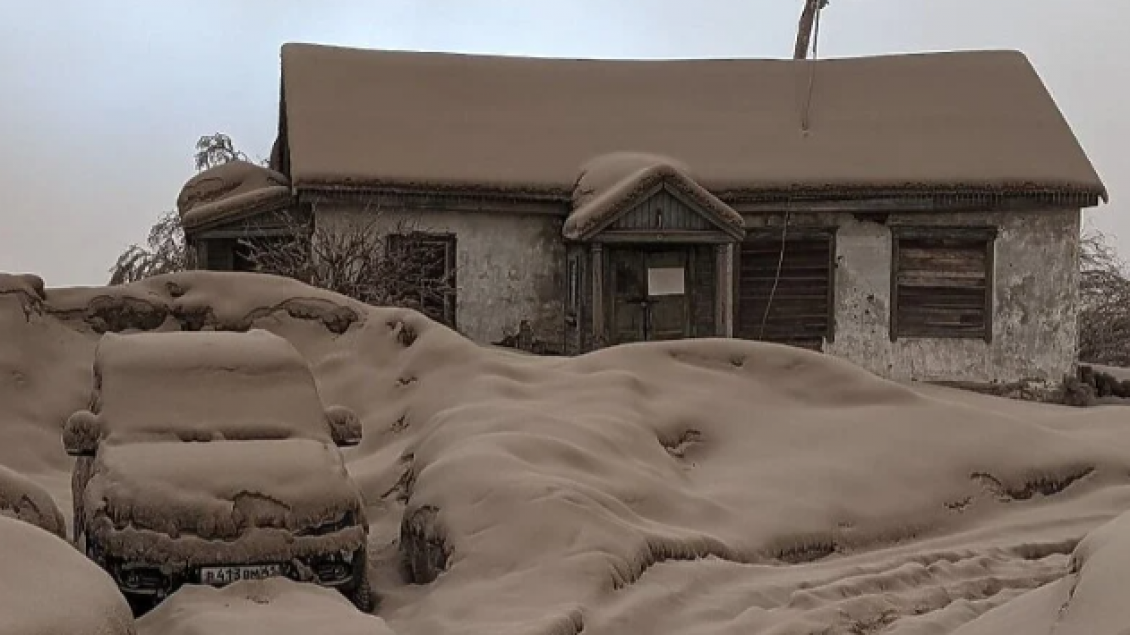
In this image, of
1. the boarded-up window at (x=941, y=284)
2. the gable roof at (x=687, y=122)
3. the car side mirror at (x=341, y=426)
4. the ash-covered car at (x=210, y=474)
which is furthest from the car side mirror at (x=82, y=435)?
the boarded-up window at (x=941, y=284)

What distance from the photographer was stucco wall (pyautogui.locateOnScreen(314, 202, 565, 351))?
18.8 m

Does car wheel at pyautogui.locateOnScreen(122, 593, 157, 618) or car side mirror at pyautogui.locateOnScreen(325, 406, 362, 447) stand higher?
car side mirror at pyautogui.locateOnScreen(325, 406, 362, 447)

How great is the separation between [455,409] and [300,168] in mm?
8660

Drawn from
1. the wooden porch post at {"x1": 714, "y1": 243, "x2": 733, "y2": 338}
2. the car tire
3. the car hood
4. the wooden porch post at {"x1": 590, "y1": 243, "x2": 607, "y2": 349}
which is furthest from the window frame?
the car tire

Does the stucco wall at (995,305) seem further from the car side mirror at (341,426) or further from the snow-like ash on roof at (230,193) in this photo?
the car side mirror at (341,426)

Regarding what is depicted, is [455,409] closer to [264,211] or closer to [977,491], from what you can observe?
[977,491]

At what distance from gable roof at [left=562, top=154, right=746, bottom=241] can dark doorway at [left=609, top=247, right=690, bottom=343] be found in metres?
1.12

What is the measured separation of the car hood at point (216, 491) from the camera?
7180mm

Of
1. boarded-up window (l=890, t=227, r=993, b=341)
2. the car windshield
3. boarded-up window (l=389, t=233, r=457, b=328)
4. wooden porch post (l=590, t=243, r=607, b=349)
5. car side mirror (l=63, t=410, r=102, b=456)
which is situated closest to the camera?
car side mirror (l=63, t=410, r=102, b=456)

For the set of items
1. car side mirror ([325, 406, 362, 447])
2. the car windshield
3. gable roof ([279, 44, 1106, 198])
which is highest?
gable roof ([279, 44, 1106, 198])

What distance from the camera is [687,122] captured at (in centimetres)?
2069

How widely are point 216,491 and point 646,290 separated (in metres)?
11.9

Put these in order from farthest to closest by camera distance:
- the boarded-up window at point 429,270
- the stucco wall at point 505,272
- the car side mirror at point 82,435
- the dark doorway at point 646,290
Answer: the stucco wall at point 505,272
the dark doorway at point 646,290
the boarded-up window at point 429,270
the car side mirror at point 82,435

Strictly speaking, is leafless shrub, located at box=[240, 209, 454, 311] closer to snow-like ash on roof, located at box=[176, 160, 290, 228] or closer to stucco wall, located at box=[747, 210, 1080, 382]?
snow-like ash on roof, located at box=[176, 160, 290, 228]
